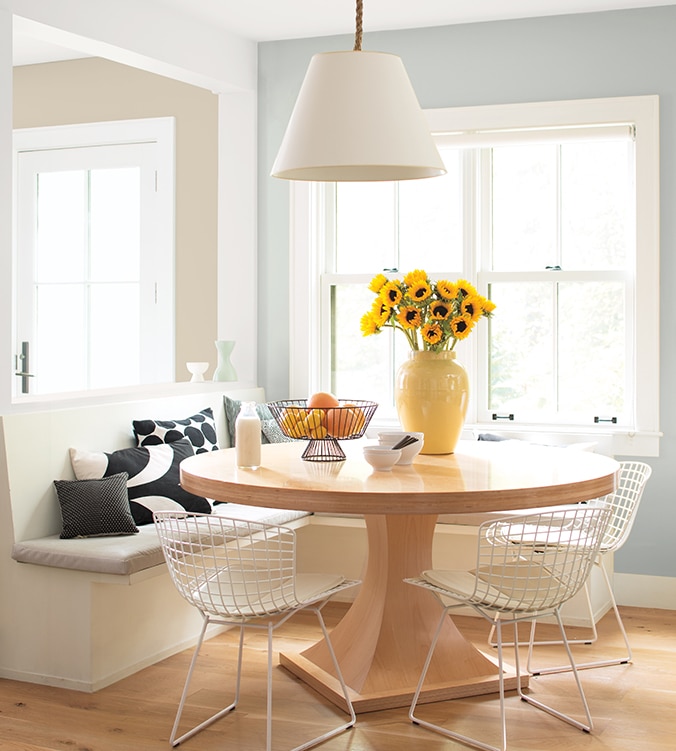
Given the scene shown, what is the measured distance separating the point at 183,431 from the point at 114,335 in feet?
5.76

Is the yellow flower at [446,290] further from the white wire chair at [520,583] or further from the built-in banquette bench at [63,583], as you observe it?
the built-in banquette bench at [63,583]

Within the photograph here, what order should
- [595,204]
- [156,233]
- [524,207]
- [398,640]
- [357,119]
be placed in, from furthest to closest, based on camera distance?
[156,233], [524,207], [595,204], [398,640], [357,119]

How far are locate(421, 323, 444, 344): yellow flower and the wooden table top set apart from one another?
1.30 ft

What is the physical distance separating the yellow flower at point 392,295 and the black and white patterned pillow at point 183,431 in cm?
126

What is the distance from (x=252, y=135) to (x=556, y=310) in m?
1.80

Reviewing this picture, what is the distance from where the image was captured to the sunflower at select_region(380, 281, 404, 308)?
11.2ft

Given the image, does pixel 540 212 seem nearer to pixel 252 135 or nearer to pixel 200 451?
pixel 252 135

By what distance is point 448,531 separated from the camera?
425cm

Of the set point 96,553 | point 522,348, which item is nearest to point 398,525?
point 96,553

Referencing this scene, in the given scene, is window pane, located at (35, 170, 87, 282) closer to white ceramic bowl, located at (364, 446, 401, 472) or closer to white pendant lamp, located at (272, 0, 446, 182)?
white pendant lamp, located at (272, 0, 446, 182)

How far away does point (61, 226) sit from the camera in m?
6.02

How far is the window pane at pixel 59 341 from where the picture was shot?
5.98 metres

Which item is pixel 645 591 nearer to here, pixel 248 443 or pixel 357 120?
pixel 248 443

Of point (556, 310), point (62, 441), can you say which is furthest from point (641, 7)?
point (62, 441)
